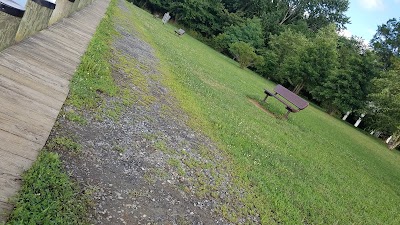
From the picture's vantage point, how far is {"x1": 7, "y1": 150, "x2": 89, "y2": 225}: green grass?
261cm

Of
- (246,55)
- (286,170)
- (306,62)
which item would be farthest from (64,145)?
(306,62)

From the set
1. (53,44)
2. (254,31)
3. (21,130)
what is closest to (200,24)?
(254,31)

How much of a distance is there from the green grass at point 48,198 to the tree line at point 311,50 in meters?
23.2

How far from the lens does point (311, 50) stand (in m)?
36.7

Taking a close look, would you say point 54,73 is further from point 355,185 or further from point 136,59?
point 355,185

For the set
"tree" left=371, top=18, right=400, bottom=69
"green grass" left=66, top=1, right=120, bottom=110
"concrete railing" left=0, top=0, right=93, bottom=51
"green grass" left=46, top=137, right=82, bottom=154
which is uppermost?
"tree" left=371, top=18, right=400, bottom=69

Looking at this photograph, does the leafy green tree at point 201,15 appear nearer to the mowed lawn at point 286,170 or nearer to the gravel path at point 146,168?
the mowed lawn at point 286,170

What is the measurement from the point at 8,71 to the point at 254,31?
43.7 m

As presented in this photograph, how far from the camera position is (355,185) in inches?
389

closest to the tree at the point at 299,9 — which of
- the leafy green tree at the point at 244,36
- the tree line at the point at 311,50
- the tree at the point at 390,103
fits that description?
the tree line at the point at 311,50

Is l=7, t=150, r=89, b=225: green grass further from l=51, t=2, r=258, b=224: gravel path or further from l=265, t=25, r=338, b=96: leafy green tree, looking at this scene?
l=265, t=25, r=338, b=96: leafy green tree

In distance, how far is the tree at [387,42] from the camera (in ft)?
136

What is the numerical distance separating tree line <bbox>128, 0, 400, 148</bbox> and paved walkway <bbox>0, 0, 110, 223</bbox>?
21888mm

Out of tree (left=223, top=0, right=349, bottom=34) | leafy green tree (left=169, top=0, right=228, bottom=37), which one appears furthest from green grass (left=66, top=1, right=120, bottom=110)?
tree (left=223, top=0, right=349, bottom=34)
